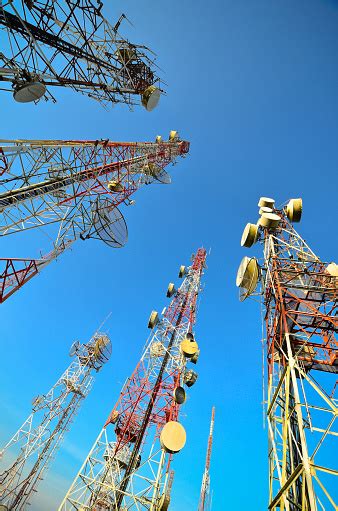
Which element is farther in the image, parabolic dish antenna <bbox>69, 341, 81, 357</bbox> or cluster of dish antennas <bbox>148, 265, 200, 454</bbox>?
parabolic dish antenna <bbox>69, 341, 81, 357</bbox>

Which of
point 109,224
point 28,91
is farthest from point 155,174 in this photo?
point 28,91

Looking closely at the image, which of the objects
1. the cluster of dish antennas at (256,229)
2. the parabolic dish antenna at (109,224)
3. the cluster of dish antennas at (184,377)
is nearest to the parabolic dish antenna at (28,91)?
the parabolic dish antenna at (109,224)

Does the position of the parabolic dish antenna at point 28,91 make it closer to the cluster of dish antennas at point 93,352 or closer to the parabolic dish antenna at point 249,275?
the parabolic dish antenna at point 249,275

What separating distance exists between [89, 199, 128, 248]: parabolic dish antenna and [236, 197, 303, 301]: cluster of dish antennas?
6.20 metres

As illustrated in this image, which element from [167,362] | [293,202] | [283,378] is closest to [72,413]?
[167,362]

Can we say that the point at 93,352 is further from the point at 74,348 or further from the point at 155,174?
the point at 155,174

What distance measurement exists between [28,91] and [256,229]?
9927 mm

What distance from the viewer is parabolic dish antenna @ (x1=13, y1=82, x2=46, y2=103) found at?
8.85m

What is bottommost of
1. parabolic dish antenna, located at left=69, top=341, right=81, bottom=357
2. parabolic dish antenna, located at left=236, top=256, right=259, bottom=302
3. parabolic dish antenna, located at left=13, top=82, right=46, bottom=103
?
parabolic dish antenna, located at left=13, top=82, right=46, bottom=103

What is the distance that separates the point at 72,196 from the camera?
12.6 meters

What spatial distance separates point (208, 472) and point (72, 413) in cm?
2674

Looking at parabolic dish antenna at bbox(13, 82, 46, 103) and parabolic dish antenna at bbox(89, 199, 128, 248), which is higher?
parabolic dish antenna at bbox(89, 199, 128, 248)

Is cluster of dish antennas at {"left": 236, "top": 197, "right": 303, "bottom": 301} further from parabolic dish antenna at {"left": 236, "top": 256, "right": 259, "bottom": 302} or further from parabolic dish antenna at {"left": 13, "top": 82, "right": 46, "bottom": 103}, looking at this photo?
parabolic dish antenna at {"left": 13, "top": 82, "right": 46, "bottom": 103}

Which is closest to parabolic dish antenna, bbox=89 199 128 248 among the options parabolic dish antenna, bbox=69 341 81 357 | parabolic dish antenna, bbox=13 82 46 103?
parabolic dish antenna, bbox=13 82 46 103
